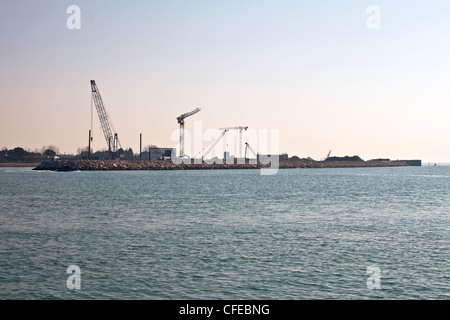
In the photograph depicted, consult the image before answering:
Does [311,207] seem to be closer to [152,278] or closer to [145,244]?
[145,244]

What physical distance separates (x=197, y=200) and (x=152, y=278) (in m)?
43.0

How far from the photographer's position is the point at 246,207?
5609 centimetres

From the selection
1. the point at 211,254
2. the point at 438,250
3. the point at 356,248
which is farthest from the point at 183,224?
the point at 438,250
